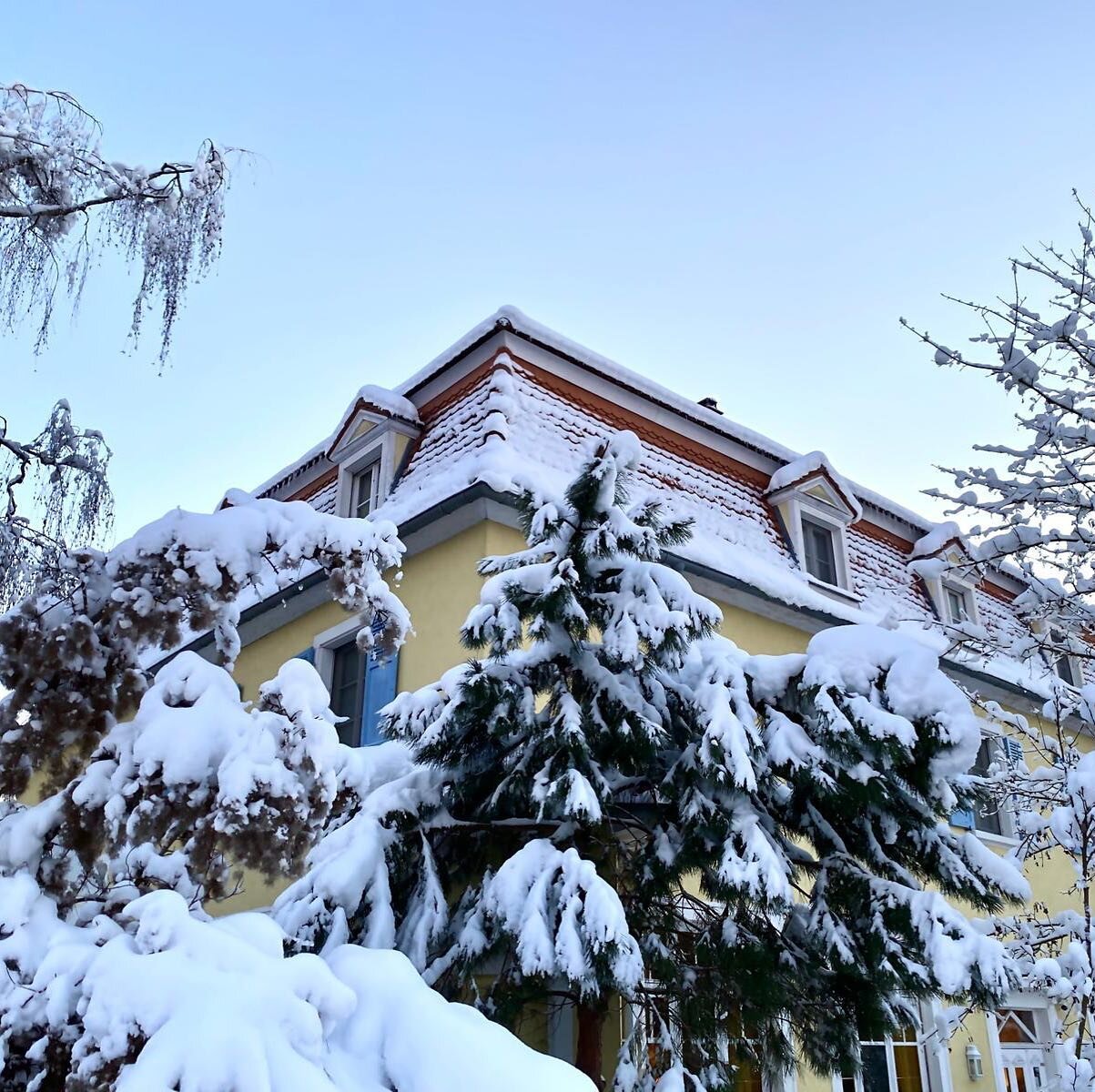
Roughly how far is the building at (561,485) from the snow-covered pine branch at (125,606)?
3.61m

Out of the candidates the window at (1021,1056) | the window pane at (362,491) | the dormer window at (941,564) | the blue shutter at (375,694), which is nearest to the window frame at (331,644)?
the blue shutter at (375,694)

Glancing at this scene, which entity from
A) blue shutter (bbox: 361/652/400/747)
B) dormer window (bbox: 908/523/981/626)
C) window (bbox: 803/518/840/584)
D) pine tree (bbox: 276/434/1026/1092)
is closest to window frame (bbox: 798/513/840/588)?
window (bbox: 803/518/840/584)

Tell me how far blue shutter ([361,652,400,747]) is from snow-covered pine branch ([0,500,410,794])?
4.23 metres

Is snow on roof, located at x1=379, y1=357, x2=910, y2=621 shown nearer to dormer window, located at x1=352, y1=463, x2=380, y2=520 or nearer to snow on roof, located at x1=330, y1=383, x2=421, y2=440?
snow on roof, located at x1=330, y1=383, x2=421, y2=440

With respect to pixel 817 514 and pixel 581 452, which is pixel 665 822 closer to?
pixel 581 452

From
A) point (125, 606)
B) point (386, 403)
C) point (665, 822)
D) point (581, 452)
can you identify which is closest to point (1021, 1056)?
point (581, 452)

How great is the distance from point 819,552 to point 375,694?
18.8 feet

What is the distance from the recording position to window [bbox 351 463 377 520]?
10516 millimetres

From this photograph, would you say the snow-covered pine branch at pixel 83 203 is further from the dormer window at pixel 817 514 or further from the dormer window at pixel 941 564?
the dormer window at pixel 941 564

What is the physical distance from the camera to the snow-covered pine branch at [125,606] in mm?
4074

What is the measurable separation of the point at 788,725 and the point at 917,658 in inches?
30.6

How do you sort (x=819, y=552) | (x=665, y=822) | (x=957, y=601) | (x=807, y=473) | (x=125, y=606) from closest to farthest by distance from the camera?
1. (x=125, y=606)
2. (x=665, y=822)
3. (x=807, y=473)
4. (x=819, y=552)
5. (x=957, y=601)

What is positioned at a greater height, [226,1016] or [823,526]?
[823,526]

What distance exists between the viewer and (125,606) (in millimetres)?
4148
